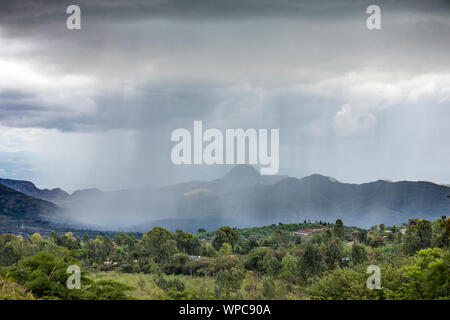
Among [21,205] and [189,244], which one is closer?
[189,244]

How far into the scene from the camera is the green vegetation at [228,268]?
8.20 metres

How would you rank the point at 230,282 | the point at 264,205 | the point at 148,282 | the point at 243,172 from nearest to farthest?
the point at 230,282, the point at 148,282, the point at 264,205, the point at 243,172

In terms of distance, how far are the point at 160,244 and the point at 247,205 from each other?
2586 cm

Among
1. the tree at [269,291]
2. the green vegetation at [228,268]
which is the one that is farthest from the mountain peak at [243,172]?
the tree at [269,291]

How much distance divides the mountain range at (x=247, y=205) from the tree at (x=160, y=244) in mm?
15439

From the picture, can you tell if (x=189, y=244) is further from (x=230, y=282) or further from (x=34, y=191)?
(x=34, y=191)

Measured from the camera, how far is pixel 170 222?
3903cm

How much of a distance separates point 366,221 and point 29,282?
1575 inches

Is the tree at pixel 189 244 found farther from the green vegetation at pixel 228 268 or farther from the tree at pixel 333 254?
the tree at pixel 333 254

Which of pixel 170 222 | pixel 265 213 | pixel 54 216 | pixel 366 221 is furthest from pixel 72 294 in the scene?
pixel 54 216

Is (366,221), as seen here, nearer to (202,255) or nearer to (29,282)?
(202,255)

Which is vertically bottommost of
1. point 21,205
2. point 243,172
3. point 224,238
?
point 21,205

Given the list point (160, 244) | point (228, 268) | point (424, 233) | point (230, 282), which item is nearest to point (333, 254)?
point (228, 268)

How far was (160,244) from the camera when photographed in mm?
18016
